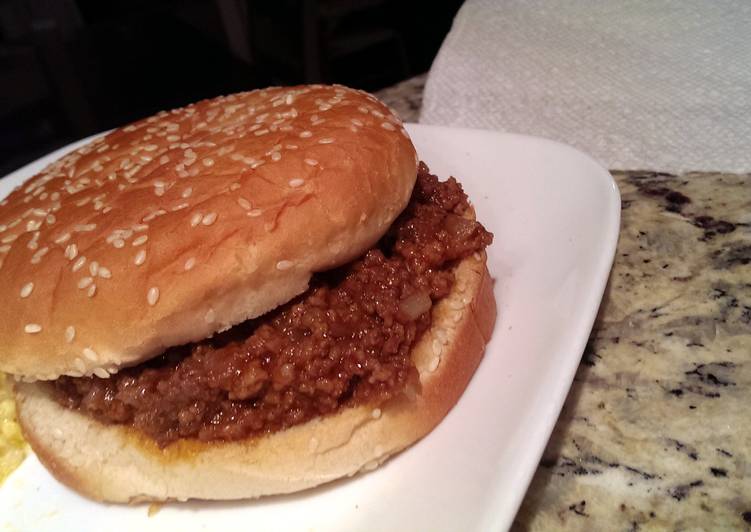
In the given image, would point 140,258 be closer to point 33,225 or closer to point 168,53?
point 33,225

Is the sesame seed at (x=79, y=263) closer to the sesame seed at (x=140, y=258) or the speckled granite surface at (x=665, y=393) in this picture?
the sesame seed at (x=140, y=258)

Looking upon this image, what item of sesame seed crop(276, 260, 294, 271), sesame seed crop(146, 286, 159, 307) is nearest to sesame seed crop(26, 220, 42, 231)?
sesame seed crop(146, 286, 159, 307)

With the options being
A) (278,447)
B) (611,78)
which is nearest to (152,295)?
(278,447)

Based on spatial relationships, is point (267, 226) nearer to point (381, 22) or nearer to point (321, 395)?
point (321, 395)

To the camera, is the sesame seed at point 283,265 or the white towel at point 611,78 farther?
the white towel at point 611,78

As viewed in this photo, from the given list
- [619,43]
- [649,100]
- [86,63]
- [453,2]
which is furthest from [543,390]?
[86,63]

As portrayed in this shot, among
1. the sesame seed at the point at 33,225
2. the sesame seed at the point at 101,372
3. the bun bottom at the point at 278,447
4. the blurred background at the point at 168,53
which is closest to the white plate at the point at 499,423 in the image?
the bun bottom at the point at 278,447
